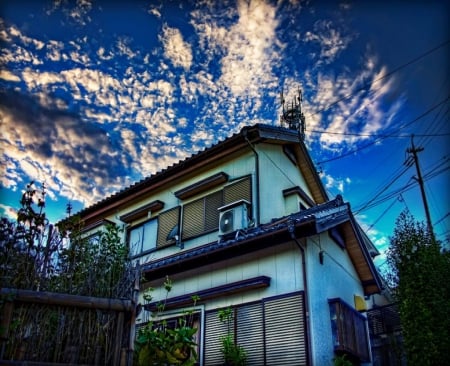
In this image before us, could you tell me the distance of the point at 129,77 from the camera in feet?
32.0

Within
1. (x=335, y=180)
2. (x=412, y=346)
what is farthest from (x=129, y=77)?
(x=335, y=180)

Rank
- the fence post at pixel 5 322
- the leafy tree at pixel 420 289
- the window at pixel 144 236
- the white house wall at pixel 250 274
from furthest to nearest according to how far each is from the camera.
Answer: the window at pixel 144 236, the leafy tree at pixel 420 289, the white house wall at pixel 250 274, the fence post at pixel 5 322

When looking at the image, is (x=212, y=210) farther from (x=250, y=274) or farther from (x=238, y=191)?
(x=250, y=274)

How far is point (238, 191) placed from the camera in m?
11.0

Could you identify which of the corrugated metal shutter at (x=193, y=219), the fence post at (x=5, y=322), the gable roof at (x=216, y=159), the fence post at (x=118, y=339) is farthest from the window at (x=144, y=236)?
the fence post at (x=5, y=322)

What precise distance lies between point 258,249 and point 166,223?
4716 mm

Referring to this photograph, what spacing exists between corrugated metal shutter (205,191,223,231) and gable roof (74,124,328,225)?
113 centimetres

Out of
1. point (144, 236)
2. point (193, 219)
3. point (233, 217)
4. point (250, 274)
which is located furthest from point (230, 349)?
point (144, 236)

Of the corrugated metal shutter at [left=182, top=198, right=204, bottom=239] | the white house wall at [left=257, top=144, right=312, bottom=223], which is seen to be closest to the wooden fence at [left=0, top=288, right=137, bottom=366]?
the white house wall at [left=257, top=144, right=312, bottom=223]

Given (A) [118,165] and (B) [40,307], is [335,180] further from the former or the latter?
(B) [40,307]

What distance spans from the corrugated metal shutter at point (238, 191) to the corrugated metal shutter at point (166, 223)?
6.08 feet

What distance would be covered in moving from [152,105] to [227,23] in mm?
3068

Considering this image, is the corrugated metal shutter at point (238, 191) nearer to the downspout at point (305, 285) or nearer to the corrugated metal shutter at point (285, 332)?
the downspout at point (305, 285)

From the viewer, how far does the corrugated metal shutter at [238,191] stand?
10.8m
